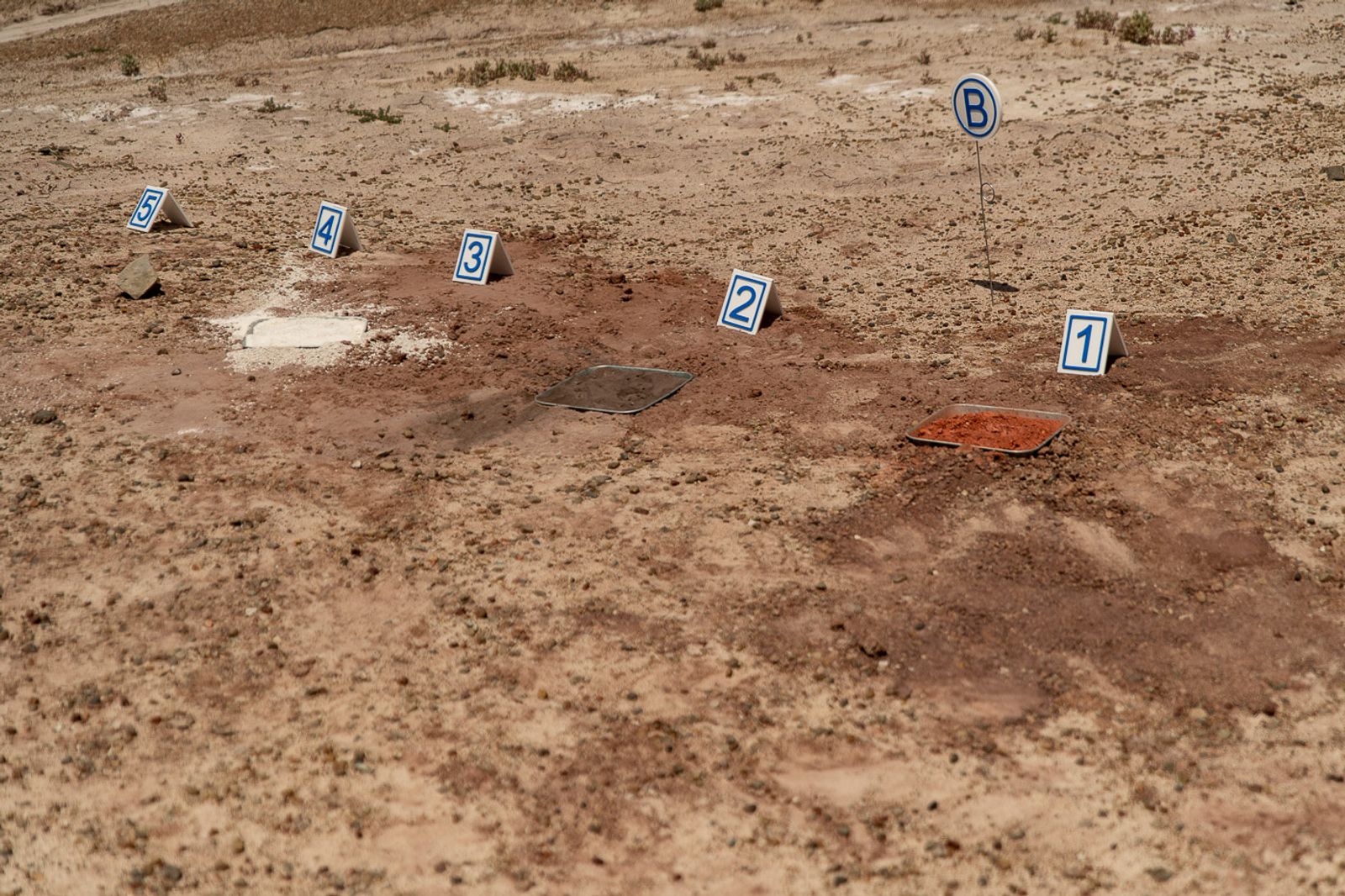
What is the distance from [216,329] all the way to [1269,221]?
10.2 metres

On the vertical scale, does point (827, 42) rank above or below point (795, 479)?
above

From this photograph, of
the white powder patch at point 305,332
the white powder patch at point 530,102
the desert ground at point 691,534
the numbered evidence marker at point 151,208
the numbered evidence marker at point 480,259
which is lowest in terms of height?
the desert ground at point 691,534

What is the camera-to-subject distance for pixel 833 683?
20.4 feet

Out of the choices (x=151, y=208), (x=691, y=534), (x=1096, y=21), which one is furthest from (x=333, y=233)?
(x=1096, y=21)

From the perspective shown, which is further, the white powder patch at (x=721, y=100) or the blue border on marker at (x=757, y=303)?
the white powder patch at (x=721, y=100)

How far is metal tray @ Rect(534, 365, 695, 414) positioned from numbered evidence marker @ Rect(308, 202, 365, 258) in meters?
4.15

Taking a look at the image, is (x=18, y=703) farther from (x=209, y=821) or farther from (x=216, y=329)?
(x=216, y=329)

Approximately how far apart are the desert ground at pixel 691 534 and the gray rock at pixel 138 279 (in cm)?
Result: 11

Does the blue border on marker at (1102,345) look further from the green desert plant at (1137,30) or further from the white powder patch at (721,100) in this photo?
the green desert plant at (1137,30)

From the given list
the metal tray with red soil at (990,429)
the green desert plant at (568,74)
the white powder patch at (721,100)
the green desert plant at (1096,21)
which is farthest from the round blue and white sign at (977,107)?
the green desert plant at (1096,21)

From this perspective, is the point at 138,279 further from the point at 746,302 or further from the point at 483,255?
the point at 746,302

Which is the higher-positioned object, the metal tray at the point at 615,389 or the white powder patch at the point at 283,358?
the white powder patch at the point at 283,358

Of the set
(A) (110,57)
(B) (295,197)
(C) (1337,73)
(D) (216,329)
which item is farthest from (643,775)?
(A) (110,57)

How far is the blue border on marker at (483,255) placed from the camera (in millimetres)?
12023
